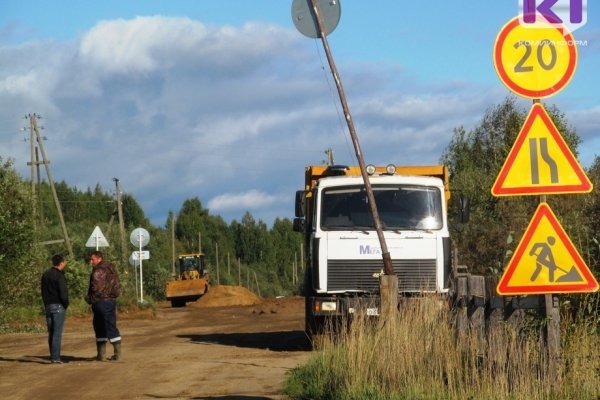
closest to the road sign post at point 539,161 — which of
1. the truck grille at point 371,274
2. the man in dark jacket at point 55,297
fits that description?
the truck grille at point 371,274

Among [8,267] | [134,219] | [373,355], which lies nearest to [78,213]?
[134,219]

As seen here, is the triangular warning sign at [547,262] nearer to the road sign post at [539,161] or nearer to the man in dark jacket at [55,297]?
the road sign post at [539,161]

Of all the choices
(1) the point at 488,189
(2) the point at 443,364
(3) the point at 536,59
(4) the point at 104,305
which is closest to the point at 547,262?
(3) the point at 536,59

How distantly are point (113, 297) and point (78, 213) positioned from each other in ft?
327

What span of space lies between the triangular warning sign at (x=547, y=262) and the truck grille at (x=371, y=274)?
31.7 ft

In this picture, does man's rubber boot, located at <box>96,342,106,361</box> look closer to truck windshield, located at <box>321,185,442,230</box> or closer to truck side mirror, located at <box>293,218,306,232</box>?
truck side mirror, located at <box>293,218,306,232</box>

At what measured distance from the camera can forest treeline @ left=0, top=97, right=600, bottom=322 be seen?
99.4 feet

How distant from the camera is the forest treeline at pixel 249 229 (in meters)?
30.3

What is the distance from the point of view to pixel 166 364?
1712 cm

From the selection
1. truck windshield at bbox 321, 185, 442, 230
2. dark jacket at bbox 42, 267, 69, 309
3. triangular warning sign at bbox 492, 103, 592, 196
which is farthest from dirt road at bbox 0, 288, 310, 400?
triangular warning sign at bbox 492, 103, 592, 196

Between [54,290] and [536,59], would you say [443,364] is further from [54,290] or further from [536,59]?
[54,290]

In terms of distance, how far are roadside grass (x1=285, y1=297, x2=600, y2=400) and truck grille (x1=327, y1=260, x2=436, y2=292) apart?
5.30m

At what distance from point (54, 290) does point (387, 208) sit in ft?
19.5

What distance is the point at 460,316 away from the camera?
11.2 metres
